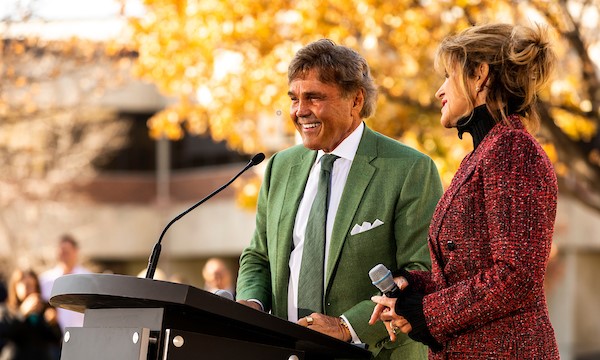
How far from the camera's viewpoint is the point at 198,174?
33344 millimetres

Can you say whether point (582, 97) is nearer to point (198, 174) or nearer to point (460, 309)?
point (460, 309)

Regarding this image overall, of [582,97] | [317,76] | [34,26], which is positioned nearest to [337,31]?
[582,97]

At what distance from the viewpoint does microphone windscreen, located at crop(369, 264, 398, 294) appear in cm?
372

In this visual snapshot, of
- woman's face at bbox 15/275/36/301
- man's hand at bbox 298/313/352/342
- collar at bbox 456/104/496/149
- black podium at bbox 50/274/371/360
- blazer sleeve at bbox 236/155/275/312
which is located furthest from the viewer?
woman's face at bbox 15/275/36/301

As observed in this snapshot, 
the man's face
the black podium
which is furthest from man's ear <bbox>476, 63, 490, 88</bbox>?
the man's face

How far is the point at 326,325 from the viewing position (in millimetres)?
4363

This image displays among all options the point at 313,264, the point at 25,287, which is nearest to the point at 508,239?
the point at 313,264

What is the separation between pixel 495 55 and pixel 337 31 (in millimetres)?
9332

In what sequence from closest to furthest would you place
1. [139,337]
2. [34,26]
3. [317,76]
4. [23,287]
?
[139,337], [317,76], [23,287], [34,26]

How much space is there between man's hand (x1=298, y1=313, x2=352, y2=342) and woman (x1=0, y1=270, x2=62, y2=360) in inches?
338

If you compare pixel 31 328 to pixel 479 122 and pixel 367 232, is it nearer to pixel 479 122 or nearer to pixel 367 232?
pixel 367 232

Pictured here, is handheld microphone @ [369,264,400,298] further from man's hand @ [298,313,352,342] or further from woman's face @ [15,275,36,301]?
woman's face @ [15,275,36,301]

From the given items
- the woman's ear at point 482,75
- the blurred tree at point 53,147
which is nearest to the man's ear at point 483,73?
the woman's ear at point 482,75

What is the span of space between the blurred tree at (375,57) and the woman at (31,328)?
10.9ft
